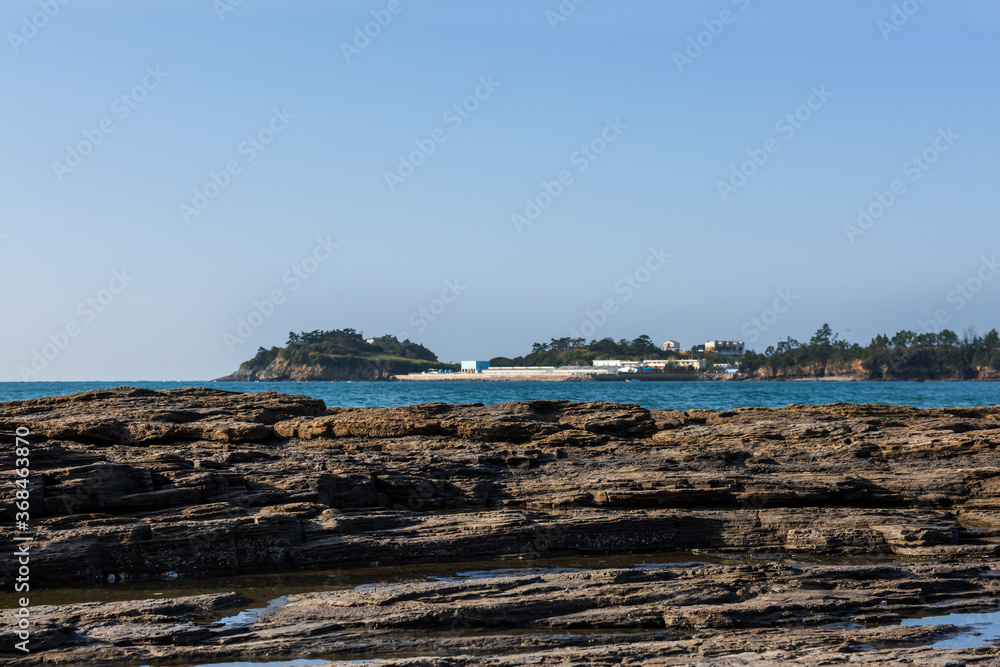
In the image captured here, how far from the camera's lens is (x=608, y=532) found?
43.7 feet

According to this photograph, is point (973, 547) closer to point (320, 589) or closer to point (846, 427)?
point (846, 427)

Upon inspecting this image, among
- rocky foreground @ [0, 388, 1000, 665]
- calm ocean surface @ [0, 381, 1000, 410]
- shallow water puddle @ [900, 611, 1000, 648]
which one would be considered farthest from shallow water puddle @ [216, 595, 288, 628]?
calm ocean surface @ [0, 381, 1000, 410]

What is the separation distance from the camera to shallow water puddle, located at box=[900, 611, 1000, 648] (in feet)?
27.7

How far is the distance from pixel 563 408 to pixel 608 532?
7871 mm

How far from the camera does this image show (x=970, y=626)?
29.8 feet

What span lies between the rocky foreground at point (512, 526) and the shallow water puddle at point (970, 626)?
18 cm

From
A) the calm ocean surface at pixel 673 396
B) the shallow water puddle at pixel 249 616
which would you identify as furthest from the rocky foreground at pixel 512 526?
the calm ocean surface at pixel 673 396

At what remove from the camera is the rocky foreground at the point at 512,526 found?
867 centimetres

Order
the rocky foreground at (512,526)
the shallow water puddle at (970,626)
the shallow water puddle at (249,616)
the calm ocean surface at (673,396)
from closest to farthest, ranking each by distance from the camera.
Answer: the shallow water puddle at (970,626) → the rocky foreground at (512,526) → the shallow water puddle at (249,616) → the calm ocean surface at (673,396)

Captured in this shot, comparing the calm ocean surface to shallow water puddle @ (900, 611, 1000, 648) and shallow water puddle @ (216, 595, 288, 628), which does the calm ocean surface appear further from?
shallow water puddle @ (216, 595, 288, 628)

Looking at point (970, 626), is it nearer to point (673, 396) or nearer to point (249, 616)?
point (249, 616)

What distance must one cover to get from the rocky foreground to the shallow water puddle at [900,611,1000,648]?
0.60ft

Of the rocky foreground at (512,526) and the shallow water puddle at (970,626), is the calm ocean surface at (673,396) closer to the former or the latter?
the rocky foreground at (512,526)

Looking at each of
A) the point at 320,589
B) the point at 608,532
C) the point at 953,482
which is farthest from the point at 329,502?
the point at 953,482
